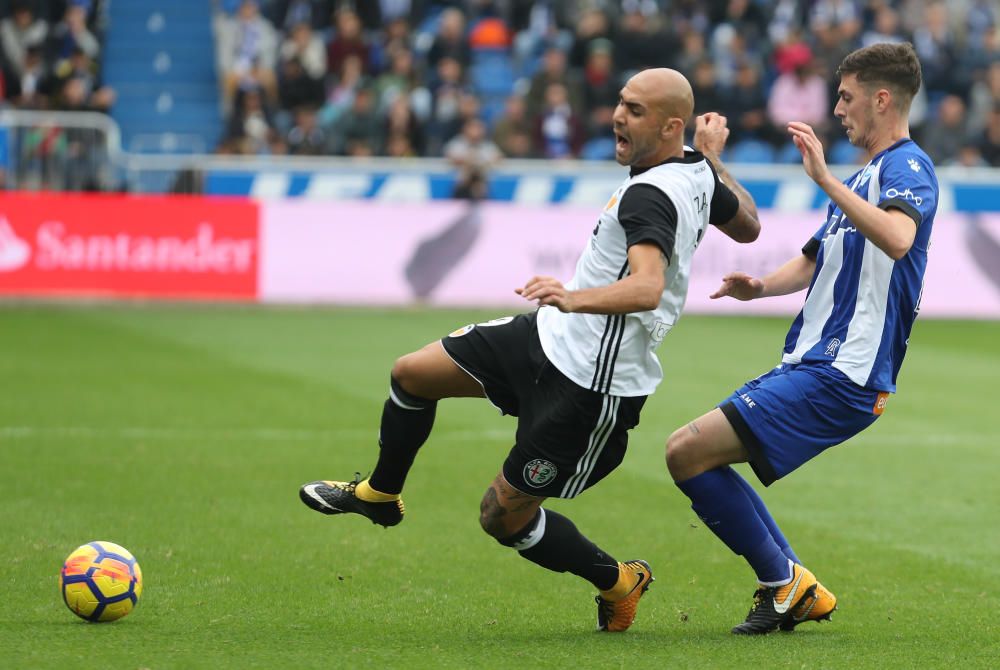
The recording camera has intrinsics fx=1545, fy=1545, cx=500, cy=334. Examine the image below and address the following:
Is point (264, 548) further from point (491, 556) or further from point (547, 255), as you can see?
point (547, 255)

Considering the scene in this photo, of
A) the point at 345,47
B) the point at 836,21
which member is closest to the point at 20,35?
the point at 345,47

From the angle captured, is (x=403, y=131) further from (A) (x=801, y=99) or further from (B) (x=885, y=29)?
(B) (x=885, y=29)

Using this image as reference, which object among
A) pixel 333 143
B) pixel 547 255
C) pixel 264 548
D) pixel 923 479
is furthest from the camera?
pixel 333 143

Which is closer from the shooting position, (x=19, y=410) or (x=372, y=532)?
(x=372, y=532)

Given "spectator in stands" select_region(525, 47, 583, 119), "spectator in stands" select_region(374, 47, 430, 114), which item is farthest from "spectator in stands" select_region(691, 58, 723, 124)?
"spectator in stands" select_region(374, 47, 430, 114)

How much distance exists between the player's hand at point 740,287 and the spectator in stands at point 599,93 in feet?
52.0

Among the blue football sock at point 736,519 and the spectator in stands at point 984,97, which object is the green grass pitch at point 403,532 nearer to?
the blue football sock at point 736,519

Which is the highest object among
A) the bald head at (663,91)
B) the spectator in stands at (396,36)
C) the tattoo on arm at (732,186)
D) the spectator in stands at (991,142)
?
the bald head at (663,91)

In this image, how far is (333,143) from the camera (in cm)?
2086

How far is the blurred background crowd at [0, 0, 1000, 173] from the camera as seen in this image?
20.9m

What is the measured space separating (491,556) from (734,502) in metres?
1.81

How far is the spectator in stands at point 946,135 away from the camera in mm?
22078

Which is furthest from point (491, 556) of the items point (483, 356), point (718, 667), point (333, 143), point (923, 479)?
point (333, 143)

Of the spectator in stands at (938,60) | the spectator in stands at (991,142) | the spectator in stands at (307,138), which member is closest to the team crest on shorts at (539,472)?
the spectator in stands at (307,138)
